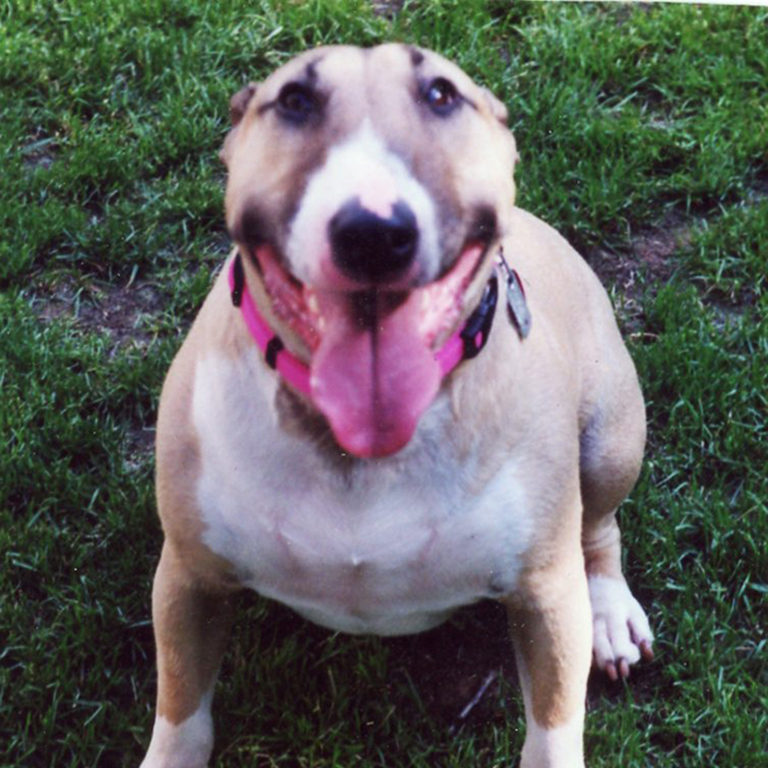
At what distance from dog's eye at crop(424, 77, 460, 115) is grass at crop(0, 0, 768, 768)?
1.45 metres

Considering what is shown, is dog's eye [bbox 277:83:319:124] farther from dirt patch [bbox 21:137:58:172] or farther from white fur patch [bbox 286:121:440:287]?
dirt patch [bbox 21:137:58:172]

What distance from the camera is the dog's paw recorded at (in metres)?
3.18

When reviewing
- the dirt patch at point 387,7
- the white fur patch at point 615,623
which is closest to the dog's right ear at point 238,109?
the white fur patch at point 615,623

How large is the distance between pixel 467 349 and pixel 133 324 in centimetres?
176

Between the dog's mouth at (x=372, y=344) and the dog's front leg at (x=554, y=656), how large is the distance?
0.52 metres

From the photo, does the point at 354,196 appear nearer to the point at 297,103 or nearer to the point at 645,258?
the point at 297,103

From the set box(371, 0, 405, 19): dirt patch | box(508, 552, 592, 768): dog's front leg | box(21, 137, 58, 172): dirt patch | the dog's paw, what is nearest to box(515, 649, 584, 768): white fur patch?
box(508, 552, 592, 768): dog's front leg

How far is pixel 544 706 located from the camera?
8.84 ft

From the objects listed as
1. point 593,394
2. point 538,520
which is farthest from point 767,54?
point 538,520

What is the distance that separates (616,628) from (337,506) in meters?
1.08

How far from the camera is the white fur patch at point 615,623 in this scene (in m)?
3.18

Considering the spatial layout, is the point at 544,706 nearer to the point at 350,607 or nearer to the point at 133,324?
the point at 350,607

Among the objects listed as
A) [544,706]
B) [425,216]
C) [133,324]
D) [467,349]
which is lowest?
[133,324]

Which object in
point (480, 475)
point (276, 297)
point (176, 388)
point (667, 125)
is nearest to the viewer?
point (276, 297)
